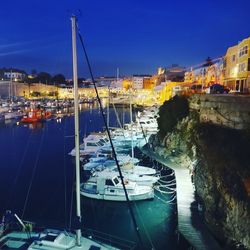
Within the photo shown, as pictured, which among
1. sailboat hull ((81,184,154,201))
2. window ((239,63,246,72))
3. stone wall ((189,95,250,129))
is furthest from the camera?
window ((239,63,246,72))

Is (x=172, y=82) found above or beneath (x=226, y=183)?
above

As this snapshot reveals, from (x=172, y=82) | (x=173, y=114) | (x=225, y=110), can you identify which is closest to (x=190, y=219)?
(x=225, y=110)

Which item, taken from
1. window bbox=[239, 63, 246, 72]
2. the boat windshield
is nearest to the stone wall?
the boat windshield

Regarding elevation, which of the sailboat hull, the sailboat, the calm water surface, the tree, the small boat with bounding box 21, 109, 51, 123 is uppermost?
the tree

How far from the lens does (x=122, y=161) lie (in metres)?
24.7

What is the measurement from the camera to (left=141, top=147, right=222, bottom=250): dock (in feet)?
44.5

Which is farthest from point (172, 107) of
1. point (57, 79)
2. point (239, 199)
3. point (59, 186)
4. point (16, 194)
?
point (57, 79)

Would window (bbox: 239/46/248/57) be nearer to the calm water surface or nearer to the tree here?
the tree

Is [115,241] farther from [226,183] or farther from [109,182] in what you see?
[226,183]

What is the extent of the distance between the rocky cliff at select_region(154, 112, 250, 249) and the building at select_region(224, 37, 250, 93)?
14.3m

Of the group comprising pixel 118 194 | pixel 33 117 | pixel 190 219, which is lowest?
pixel 118 194

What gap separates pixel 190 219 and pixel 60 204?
887 centimetres

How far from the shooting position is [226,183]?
1380 cm

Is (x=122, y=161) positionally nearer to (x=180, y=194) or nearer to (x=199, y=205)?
(x=180, y=194)
